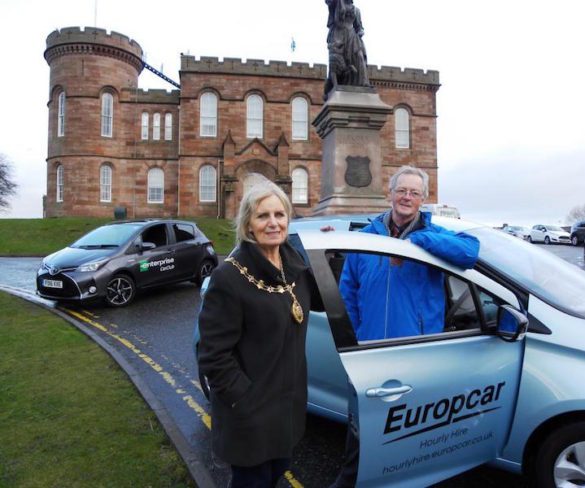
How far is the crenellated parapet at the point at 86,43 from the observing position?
32.2 meters

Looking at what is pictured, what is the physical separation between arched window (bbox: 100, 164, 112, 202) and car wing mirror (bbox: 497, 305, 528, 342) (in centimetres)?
3418

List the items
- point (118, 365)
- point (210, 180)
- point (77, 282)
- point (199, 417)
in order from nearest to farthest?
1. point (199, 417)
2. point (118, 365)
3. point (77, 282)
4. point (210, 180)

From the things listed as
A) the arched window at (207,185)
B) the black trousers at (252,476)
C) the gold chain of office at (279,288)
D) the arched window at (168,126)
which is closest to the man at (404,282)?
the black trousers at (252,476)

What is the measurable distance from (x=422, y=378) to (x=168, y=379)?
3492 mm

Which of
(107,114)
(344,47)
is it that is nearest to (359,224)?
(344,47)

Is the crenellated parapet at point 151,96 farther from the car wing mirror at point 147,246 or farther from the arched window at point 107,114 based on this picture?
the car wing mirror at point 147,246

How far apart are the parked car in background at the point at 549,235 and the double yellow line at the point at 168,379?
33.9m

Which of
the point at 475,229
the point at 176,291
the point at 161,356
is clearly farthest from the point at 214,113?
the point at 475,229

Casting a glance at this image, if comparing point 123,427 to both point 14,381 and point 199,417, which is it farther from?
point 14,381

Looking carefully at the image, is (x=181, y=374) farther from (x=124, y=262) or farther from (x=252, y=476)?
(x=124, y=262)

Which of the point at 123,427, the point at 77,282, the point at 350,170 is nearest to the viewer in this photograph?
the point at 123,427

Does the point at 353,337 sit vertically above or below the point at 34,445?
above

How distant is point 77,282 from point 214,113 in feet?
87.9

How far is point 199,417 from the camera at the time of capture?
416 centimetres
